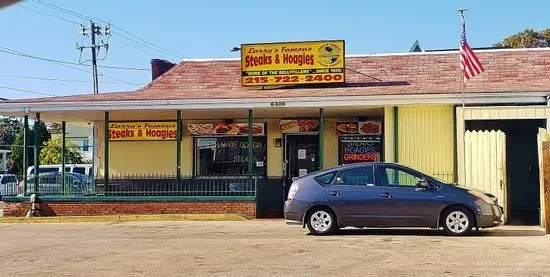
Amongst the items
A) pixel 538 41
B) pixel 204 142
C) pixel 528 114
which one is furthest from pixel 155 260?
pixel 538 41

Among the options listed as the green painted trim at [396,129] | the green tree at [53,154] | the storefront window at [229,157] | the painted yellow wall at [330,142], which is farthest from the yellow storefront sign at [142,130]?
the green tree at [53,154]

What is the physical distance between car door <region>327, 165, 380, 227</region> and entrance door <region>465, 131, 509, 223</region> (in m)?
3.71

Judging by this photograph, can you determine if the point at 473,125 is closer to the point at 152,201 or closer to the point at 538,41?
the point at 152,201

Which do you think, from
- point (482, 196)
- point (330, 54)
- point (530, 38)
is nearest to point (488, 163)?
point (482, 196)

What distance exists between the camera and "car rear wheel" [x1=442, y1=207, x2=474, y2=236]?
13211 mm

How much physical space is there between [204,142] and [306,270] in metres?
12.7

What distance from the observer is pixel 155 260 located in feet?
33.9

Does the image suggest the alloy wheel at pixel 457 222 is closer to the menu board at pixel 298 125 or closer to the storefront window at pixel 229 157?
the menu board at pixel 298 125

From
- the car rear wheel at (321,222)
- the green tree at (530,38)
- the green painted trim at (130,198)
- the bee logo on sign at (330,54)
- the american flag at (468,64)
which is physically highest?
the green tree at (530,38)

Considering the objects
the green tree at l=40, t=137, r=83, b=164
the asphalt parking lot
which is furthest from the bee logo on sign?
the green tree at l=40, t=137, r=83, b=164

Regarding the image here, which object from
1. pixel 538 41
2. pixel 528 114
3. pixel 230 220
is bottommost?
pixel 230 220

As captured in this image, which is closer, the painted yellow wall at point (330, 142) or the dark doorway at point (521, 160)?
the dark doorway at point (521, 160)

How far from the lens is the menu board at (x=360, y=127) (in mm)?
20672

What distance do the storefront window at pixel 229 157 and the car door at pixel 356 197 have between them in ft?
25.1
